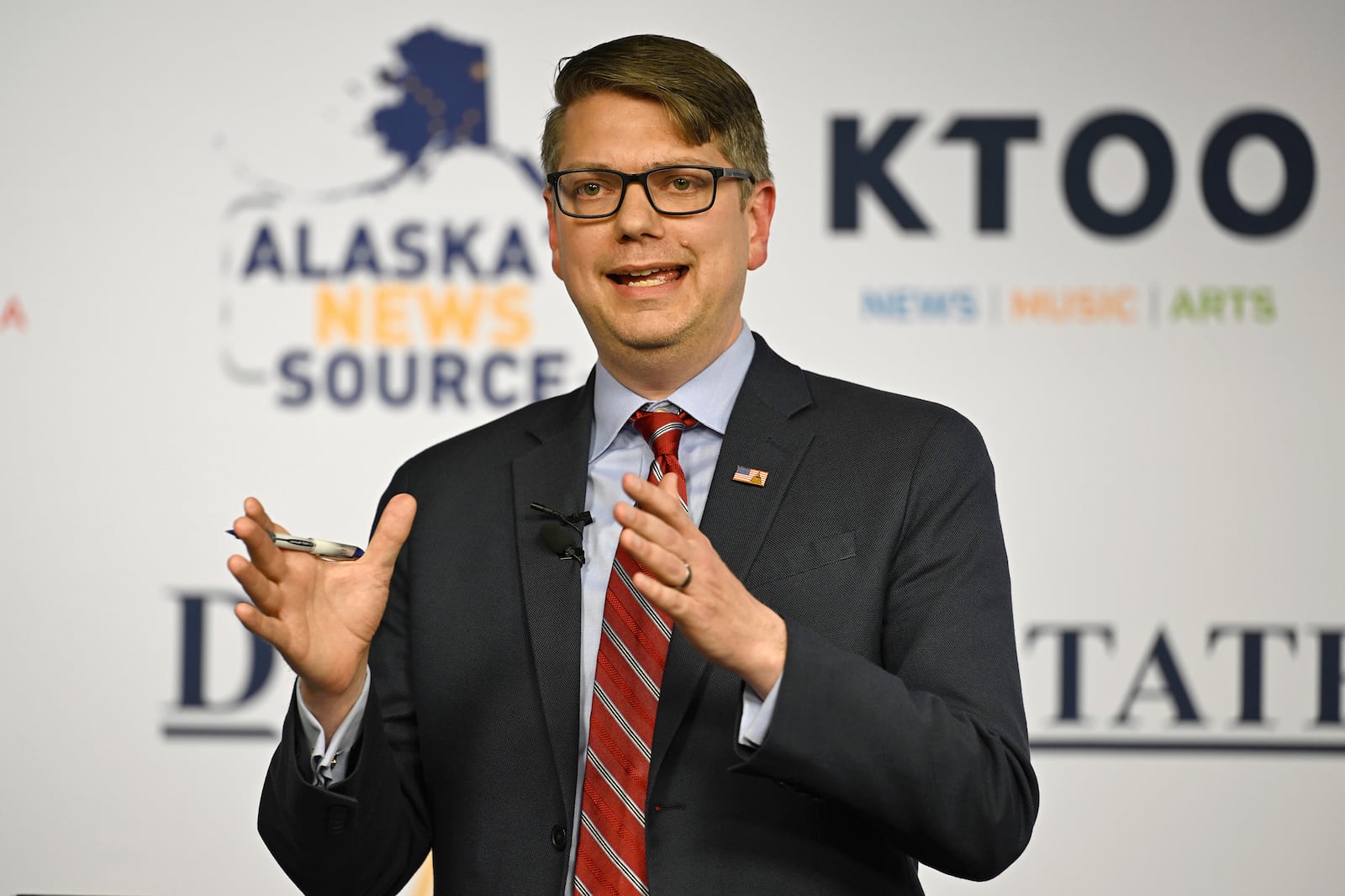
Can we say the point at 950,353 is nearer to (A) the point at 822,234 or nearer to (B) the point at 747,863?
(A) the point at 822,234

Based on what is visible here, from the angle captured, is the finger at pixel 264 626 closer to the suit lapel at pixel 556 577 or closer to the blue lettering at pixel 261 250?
the suit lapel at pixel 556 577

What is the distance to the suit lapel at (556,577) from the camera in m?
1.98

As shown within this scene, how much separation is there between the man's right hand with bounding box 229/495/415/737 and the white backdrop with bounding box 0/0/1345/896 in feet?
7.09

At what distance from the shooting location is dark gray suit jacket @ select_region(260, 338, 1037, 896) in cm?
171

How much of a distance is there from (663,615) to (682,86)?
81 centimetres

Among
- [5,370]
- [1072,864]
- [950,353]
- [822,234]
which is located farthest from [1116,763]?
[5,370]

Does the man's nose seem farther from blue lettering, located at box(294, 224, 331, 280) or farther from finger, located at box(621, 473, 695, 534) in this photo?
blue lettering, located at box(294, 224, 331, 280)

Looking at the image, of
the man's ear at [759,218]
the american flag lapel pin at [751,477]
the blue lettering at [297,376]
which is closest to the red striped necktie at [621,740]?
the american flag lapel pin at [751,477]

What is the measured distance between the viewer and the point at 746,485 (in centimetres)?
205

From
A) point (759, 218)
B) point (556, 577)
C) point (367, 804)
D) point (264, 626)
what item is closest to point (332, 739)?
point (367, 804)

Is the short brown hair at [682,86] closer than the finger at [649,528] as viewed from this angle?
No

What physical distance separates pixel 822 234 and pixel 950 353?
500 millimetres

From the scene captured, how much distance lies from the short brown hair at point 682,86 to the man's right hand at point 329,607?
0.75 meters

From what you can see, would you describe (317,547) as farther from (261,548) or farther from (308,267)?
(308,267)
